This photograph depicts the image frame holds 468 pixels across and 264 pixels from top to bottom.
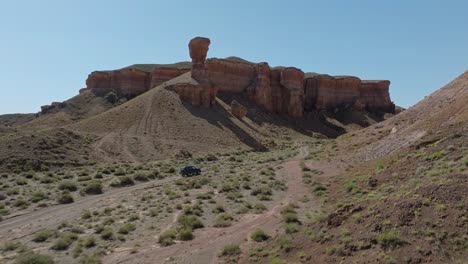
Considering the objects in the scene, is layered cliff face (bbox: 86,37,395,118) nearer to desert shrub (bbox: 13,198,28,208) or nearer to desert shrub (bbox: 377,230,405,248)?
desert shrub (bbox: 13,198,28,208)

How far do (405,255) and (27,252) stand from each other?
39.1 feet

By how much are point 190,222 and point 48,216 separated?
8.00m

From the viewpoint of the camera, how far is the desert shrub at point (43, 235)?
16266 mm

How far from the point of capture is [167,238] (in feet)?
49.4

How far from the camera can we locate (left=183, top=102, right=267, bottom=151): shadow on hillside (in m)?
61.6

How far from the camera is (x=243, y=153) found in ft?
179

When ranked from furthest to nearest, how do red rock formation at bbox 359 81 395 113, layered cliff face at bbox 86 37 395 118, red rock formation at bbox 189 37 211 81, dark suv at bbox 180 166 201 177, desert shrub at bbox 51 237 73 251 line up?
red rock formation at bbox 359 81 395 113 → layered cliff face at bbox 86 37 395 118 → red rock formation at bbox 189 37 211 81 → dark suv at bbox 180 166 201 177 → desert shrub at bbox 51 237 73 251

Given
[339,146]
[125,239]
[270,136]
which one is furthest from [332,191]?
[270,136]

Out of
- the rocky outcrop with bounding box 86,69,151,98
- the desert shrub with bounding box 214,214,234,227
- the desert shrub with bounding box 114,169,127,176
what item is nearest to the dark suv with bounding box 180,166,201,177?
the desert shrub with bounding box 114,169,127,176

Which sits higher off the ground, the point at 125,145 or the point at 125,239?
the point at 125,145

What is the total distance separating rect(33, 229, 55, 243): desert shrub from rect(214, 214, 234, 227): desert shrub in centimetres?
646

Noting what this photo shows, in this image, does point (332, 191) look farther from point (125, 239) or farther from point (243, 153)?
point (243, 153)

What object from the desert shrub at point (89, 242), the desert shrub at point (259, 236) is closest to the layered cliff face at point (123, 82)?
the desert shrub at point (89, 242)

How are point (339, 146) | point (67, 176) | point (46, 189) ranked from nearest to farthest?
point (46, 189), point (67, 176), point (339, 146)
